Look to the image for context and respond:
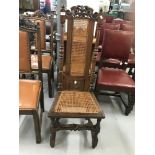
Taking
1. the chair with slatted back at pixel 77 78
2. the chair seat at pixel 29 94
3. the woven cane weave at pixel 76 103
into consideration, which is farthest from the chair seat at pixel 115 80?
the chair seat at pixel 29 94

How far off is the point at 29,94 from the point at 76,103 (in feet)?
1.33

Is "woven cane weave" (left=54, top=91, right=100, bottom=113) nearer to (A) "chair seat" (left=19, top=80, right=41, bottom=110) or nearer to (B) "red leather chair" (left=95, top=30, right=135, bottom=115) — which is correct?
(A) "chair seat" (left=19, top=80, right=41, bottom=110)

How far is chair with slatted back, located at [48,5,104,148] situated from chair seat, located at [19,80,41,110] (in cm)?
16

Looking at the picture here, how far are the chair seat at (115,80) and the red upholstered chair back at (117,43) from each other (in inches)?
9.1

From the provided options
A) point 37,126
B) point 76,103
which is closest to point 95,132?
point 76,103

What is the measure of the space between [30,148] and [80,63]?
0.88 meters

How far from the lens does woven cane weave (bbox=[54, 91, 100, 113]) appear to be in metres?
1.72

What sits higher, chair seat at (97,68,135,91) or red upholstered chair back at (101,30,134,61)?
red upholstered chair back at (101,30,134,61)

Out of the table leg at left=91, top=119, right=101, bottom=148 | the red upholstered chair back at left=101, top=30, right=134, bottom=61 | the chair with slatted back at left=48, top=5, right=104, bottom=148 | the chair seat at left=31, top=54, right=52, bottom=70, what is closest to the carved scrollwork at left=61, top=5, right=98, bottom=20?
the chair with slatted back at left=48, top=5, right=104, bottom=148

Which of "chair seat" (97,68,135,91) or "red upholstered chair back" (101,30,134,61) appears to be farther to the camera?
"red upholstered chair back" (101,30,134,61)

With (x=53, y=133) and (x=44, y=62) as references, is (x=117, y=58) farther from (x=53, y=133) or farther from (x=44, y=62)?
(x=53, y=133)

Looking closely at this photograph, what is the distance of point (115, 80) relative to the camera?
223 cm

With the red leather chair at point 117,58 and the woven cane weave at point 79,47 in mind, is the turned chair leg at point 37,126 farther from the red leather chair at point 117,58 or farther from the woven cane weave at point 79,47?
the red leather chair at point 117,58
